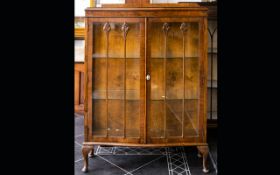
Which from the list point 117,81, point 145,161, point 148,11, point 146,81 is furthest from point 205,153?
point 148,11

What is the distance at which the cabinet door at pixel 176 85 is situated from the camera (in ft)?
5.68

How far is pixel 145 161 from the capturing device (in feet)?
6.32

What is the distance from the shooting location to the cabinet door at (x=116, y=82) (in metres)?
1.73

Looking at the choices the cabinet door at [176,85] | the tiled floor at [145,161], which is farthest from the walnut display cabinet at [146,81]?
the tiled floor at [145,161]

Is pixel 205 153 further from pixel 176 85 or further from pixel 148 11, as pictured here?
pixel 148 11

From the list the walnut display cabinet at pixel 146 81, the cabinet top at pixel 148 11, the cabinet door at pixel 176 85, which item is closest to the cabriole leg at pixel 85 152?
the walnut display cabinet at pixel 146 81

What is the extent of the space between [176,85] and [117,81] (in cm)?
41

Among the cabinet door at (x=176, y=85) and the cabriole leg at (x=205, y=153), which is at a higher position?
the cabinet door at (x=176, y=85)

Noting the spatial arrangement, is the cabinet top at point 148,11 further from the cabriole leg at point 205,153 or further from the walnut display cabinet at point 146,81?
the cabriole leg at point 205,153

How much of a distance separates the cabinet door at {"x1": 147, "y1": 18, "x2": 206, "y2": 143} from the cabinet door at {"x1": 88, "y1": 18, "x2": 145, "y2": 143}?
78 mm

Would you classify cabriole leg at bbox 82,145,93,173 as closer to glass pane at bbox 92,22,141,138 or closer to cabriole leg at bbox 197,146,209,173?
glass pane at bbox 92,22,141,138

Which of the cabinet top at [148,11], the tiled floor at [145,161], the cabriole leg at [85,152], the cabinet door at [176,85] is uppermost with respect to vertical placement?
the cabinet top at [148,11]
